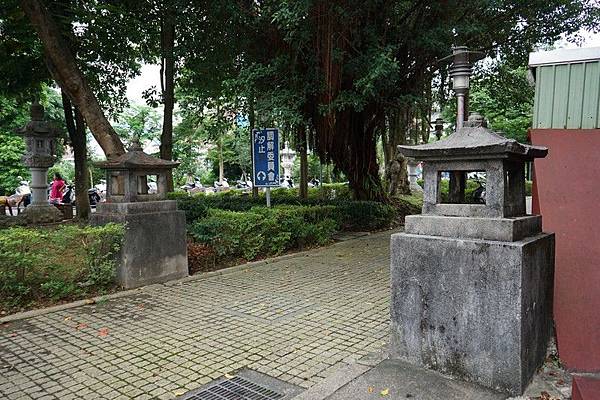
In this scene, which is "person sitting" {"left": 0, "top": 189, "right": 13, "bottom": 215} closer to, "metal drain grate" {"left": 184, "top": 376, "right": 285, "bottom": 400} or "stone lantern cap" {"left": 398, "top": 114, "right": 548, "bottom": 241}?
"metal drain grate" {"left": 184, "top": 376, "right": 285, "bottom": 400}

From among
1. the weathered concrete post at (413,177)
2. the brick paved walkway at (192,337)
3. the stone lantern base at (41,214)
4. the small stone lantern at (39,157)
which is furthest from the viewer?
the weathered concrete post at (413,177)

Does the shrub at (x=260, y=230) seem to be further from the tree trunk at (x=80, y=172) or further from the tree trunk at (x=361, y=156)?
the tree trunk at (x=80, y=172)

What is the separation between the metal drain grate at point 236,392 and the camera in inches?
130

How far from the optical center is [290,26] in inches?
309

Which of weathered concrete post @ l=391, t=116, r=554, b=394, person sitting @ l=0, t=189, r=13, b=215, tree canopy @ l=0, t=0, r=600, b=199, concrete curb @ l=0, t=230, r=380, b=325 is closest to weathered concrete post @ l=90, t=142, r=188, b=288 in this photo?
concrete curb @ l=0, t=230, r=380, b=325

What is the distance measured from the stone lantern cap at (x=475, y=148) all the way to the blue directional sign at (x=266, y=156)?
6147 millimetres

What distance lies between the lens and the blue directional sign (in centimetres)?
967

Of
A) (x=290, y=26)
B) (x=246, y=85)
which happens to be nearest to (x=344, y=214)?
(x=246, y=85)

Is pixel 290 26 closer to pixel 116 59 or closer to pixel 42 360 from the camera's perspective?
pixel 42 360

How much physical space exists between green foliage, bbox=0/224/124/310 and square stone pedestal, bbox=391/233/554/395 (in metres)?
4.27

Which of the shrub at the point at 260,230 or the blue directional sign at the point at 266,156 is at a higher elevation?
the blue directional sign at the point at 266,156

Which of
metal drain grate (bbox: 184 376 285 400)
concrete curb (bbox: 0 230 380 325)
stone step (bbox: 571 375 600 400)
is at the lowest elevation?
concrete curb (bbox: 0 230 380 325)

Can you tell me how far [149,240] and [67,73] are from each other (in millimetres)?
4316

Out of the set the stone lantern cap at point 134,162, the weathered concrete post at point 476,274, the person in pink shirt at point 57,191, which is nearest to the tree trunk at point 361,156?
the stone lantern cap at point 134,162
